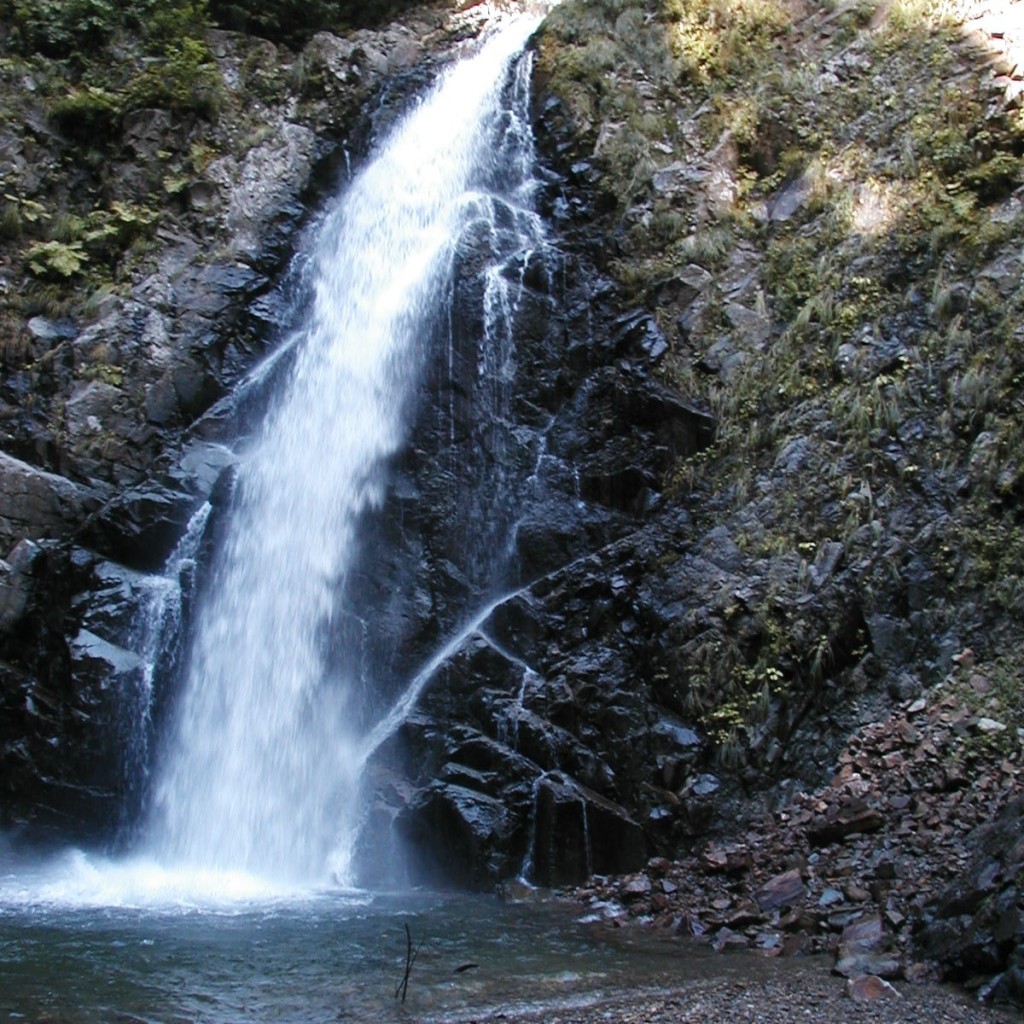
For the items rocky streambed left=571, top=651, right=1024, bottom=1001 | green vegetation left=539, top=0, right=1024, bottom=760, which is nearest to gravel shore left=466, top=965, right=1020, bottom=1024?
rocky streambed left=571, top=651, right=1024, bottom=1001

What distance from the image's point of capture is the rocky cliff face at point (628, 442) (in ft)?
32.6

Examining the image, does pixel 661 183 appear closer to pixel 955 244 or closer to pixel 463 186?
pixel 463 186

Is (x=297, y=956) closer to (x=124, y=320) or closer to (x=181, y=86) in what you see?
(x=124, y=320)

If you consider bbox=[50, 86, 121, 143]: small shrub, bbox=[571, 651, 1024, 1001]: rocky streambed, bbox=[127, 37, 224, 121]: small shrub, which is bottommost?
bbox=[571, 651, 1024, 1001]: rocky streambed

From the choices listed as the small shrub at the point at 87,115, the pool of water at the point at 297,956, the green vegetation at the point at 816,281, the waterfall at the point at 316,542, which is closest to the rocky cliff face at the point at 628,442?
the green vegetation at the point at 816,281

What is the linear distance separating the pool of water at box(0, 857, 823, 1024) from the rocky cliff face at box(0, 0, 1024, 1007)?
1.44 metres

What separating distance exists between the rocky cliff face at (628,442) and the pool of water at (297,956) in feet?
4.73

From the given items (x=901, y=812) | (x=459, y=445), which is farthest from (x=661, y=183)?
(x=901, y=812)

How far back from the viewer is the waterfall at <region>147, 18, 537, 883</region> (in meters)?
A: 10.7

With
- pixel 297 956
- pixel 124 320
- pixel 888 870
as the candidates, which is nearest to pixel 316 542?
pixel 124 320

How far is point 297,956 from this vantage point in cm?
703

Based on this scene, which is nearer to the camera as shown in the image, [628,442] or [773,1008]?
[773,1008]

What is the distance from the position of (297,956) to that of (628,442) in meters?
7.84

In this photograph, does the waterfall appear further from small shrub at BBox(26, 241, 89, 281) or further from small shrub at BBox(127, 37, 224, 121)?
small shrub at BBox(26, 241, 89, 281)
